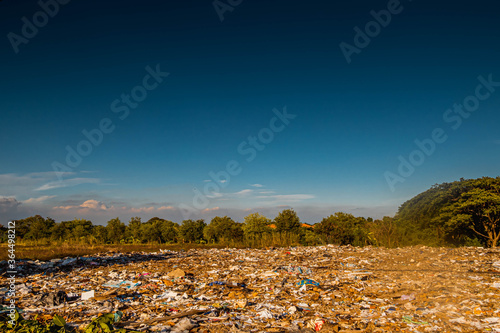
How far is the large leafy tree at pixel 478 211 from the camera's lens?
11.8m

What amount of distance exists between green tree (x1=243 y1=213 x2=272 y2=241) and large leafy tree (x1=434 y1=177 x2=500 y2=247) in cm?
957

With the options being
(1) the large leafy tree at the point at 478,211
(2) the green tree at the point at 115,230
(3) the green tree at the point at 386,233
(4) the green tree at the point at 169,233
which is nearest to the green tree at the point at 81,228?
(2) the green tree at the point at 115,230

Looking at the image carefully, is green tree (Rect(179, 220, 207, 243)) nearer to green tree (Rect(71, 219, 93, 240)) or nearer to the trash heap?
green tree (Rect(71, 219, 93, 240))

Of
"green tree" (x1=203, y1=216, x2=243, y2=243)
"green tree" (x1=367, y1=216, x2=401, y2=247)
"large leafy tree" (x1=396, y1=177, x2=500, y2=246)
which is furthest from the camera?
"green tree" (x1=203, y1=216, x2=243, y2=243)

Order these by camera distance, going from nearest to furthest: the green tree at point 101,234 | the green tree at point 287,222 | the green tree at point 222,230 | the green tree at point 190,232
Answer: the green tree at point 287,222 < the green tree at point 222,230 < the green tree at point 101,234 < the green tree at point 190,232

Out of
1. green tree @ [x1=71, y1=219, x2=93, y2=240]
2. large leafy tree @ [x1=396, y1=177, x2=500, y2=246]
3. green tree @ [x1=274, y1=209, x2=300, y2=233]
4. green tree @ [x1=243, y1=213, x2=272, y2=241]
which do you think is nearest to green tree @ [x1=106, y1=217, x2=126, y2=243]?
green tree @ [x1=71, y1=219, x2=93, y2=240]

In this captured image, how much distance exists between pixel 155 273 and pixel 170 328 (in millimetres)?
3832

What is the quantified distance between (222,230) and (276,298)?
1526 cm

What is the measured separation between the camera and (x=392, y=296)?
4.54 metres

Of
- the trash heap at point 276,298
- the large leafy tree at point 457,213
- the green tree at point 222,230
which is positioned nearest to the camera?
the trash heap at point 276,298

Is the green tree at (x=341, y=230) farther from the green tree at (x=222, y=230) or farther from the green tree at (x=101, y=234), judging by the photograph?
the green tree at (x=101, y=234)

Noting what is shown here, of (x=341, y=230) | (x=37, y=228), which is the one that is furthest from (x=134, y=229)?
(x=341, y=230)

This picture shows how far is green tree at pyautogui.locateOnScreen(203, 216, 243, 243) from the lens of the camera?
19000 mm

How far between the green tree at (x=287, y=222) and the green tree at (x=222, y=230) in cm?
275
